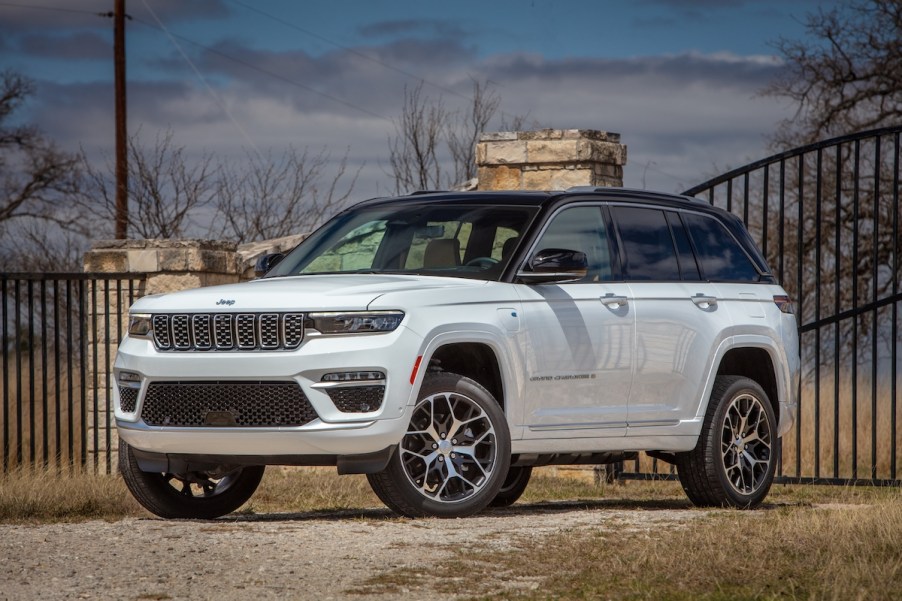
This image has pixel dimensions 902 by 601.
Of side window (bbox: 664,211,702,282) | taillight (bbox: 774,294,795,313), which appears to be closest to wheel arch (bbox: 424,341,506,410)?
side window (bbox: 664,211,702,282)

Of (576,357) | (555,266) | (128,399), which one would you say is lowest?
(128,399)

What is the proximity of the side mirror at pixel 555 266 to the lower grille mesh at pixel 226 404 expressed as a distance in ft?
5.61

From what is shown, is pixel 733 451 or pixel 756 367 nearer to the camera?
pixel 733 451

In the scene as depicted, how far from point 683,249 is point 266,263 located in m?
2.91

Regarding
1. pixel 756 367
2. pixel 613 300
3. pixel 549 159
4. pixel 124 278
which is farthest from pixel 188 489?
pixel 549 159

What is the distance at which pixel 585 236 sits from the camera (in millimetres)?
9477

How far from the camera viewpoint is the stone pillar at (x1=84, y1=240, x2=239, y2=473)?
13.9 meters

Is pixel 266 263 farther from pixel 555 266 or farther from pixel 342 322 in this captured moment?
pixel 555 266

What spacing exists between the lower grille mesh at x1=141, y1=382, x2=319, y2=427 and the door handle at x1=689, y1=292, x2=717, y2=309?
125 inches

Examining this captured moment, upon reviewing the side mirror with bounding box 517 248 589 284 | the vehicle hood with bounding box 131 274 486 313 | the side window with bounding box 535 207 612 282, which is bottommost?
the vehicle hood with bounding box 131 274 486 313

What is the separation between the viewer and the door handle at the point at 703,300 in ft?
32.3

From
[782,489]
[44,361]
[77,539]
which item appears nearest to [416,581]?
[77,539]

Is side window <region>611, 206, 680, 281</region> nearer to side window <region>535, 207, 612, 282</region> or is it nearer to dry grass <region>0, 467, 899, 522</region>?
side window <region>535, 207, 612, 282</region>

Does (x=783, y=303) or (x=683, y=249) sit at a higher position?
(x=683, y=249)
